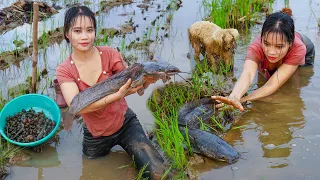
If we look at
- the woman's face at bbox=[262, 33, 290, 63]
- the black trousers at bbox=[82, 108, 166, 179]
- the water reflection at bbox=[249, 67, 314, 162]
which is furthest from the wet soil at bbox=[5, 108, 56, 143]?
the woman's face at bbox=[262, 33, 290, 63]

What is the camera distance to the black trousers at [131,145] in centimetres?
335

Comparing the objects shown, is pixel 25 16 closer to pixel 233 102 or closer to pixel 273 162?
pixel 233 102

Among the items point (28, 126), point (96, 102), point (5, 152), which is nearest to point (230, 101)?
point (96, 102)

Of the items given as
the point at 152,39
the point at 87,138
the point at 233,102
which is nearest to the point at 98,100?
the point at 87,138

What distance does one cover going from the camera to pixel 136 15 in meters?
7.73

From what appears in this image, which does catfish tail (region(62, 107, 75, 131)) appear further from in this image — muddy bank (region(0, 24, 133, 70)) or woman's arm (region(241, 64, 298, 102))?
muddy bank (region(0, 24, 133, 70))

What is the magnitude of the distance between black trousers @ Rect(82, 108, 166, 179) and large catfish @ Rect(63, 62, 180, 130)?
41 cm

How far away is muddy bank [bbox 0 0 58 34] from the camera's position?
276 inches

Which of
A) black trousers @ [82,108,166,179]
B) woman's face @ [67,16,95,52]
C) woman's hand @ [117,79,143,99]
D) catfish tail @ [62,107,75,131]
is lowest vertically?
black trousers @ [82,108,166,179]

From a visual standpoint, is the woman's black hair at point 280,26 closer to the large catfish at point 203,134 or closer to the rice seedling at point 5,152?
the large catfish at point 203,134

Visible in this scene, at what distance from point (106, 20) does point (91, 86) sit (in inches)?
174

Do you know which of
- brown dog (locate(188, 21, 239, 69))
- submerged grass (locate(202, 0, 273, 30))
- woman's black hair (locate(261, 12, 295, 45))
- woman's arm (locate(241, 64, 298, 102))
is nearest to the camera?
woman's black hair (locate(261, 12, 295, 45))

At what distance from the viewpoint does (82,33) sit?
3.24 m

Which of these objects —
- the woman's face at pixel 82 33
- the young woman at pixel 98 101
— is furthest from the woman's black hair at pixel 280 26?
the woman's face at pixel 82 33
